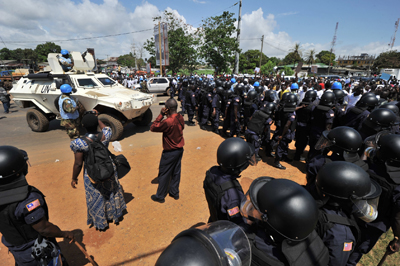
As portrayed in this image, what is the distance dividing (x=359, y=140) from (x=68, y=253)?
381cm

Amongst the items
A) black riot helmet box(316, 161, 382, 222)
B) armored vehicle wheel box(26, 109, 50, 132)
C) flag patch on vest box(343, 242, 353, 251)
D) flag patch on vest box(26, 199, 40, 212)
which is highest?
black riot helmet box(316, 161, 382, 222)

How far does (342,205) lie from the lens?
4.90ft

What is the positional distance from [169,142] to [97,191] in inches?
48.9

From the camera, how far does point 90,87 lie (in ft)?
21.5

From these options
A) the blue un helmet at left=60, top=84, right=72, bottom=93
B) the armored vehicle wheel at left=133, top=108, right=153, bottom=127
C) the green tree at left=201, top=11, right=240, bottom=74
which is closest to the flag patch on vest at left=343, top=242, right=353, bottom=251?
the blue un helmet at left=60, top=84, right=72, bottom=93

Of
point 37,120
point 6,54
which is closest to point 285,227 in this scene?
point 37,120

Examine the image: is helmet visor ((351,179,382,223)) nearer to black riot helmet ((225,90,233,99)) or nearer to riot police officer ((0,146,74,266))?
riot police officer ((0,146,74,266))

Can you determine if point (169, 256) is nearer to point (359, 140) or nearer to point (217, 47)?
point (359, 140)

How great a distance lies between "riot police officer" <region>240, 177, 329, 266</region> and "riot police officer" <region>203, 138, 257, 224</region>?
0.30 metres

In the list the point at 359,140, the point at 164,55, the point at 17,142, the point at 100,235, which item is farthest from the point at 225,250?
the point at 164,55

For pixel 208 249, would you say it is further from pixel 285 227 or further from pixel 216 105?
pixel 216 105

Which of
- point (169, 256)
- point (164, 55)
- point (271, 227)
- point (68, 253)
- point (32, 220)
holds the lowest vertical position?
point (68, 253)

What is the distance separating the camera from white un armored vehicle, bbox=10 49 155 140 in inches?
238

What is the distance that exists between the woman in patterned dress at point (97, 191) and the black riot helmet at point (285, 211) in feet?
7.05
